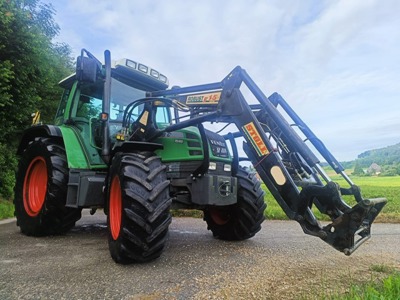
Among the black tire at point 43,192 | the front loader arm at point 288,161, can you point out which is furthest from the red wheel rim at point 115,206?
the black tire at point 43,192

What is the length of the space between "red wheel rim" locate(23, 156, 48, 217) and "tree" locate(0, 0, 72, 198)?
304 centimetres

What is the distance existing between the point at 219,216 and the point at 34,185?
315cm

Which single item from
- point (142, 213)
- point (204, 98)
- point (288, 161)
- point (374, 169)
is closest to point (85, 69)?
point (204, 98)

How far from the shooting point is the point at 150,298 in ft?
8.22

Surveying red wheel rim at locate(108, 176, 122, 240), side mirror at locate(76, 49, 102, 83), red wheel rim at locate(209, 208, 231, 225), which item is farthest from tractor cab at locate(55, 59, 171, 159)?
red wheel rim at locate(209, 208, 231, 225)

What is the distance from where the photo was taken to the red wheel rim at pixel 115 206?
3.74 metres

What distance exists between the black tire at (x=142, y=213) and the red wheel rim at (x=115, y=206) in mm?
219

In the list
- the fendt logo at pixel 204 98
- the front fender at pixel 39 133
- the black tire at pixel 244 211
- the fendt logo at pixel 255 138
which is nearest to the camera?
the fendt logo at pixel 255 138

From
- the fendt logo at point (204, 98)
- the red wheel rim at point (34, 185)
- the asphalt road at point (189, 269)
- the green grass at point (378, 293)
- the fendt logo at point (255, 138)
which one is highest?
the fendt logo at point (204, 98)

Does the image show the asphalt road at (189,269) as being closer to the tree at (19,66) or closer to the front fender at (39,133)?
the front fender at (39,133)

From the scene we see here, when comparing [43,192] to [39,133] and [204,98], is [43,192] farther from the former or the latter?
[204,98]

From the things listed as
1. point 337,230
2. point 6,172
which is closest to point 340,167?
point 337,230

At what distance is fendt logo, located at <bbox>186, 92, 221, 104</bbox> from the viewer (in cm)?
394

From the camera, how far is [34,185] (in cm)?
565
